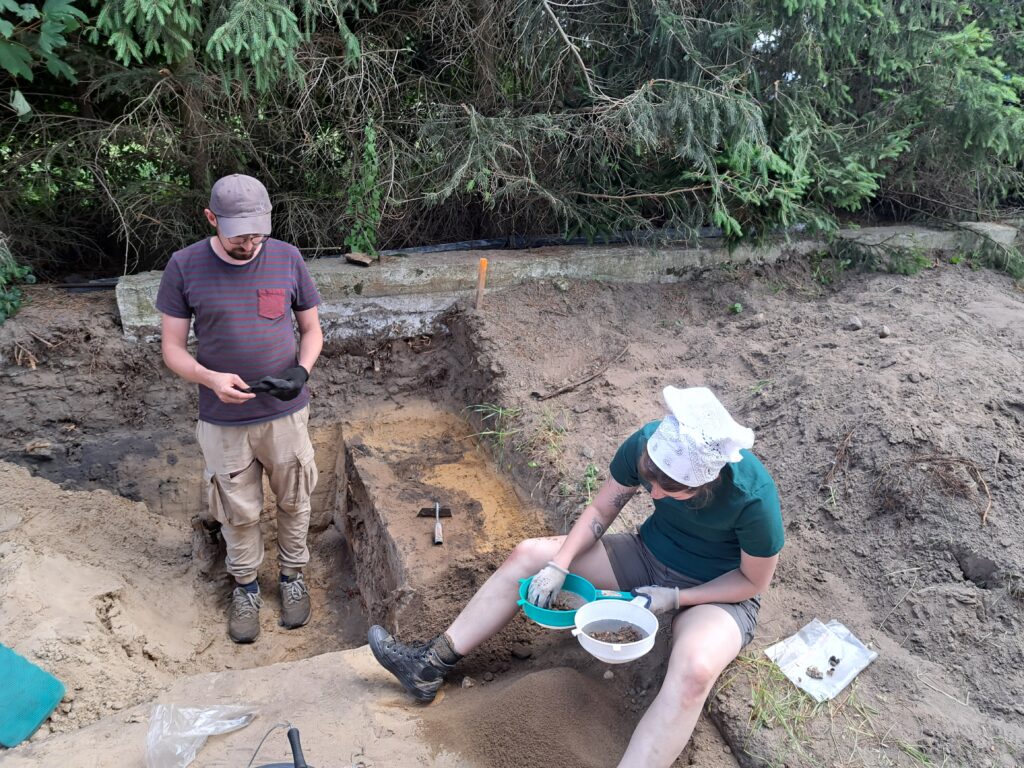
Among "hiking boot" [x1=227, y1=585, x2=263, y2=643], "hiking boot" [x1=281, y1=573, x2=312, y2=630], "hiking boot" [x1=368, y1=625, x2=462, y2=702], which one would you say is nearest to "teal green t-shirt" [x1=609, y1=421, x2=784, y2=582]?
"hiking boot" [x1=368, y1=625, x2=462, y2=702]

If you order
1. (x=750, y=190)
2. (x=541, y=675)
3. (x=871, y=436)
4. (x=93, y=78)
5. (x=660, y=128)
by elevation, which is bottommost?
(x=541, y=675)

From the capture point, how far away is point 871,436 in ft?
10.8

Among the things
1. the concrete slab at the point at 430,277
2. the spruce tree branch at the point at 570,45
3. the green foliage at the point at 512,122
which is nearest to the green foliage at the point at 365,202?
the green foliage at the point at 512,122

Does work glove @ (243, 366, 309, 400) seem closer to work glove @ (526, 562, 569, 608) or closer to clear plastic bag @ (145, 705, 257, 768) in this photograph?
clear plastic bag @ (145, 705, 257, 768)

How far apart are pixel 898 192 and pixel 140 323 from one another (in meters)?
6.15

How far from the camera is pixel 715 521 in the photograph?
2.31 m

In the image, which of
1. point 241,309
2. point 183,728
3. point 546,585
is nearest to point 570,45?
point 241,309

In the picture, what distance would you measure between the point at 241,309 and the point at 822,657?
8.66ft

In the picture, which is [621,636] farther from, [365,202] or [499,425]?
[365,202]

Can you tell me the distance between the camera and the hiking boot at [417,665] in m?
2.66

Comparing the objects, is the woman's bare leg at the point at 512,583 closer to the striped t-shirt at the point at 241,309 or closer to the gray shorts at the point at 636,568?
the gray shorts at the point at 636,568

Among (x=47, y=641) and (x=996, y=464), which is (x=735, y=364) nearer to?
(x=996, y=464)

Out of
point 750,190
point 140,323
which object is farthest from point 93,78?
point 750,190

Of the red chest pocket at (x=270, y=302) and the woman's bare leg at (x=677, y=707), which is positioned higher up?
the red chest pocket at (x=270, y=302)
